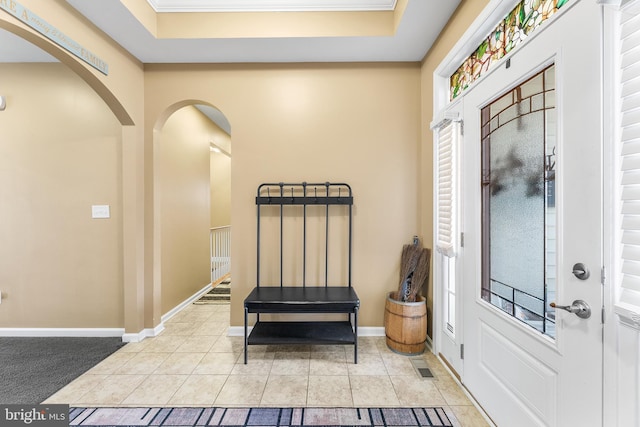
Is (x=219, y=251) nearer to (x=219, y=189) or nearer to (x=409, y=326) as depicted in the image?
(x=219, y=189)

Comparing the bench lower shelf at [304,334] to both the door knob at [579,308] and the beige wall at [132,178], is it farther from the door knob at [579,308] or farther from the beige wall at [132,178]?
the door knob at [579,308]

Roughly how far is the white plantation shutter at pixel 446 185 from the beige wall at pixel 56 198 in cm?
318

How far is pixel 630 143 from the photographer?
0.93m

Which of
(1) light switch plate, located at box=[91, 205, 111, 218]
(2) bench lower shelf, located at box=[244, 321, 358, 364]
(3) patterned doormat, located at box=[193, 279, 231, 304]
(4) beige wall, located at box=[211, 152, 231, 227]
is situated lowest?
(3) patterned doormat, located at box=[193, 279, 231, 304]

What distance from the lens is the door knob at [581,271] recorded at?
3.51ft

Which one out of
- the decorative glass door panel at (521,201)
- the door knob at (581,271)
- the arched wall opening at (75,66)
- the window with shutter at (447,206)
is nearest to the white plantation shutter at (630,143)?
the door knob at (581,271)

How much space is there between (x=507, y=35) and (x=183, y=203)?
146 inches

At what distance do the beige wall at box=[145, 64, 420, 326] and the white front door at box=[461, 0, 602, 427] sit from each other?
882 millimetres

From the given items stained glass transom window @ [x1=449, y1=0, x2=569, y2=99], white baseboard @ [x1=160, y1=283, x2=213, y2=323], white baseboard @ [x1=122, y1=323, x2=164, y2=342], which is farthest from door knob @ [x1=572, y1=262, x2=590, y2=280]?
white baseboard @ [x1=160, y1=283, x2=213, y2=323]

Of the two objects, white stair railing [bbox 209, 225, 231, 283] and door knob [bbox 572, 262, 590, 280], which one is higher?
door knob [bbox 572, 262, 590, 280]

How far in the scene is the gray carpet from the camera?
1962mm

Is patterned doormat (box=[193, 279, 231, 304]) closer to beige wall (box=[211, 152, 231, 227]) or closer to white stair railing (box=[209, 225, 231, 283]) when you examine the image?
white stair railing (box=[209, 225, 231, 283])

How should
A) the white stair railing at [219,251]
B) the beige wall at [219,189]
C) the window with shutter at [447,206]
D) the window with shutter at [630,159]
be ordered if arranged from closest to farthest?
1. the window with shutter at [630,159]
2. the window with shutter at [447,206]
3. the white stair railing at [219,251]
4. the beige wall at [219,189]

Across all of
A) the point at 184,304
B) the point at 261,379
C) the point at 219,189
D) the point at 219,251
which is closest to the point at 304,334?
the point at 261,379
